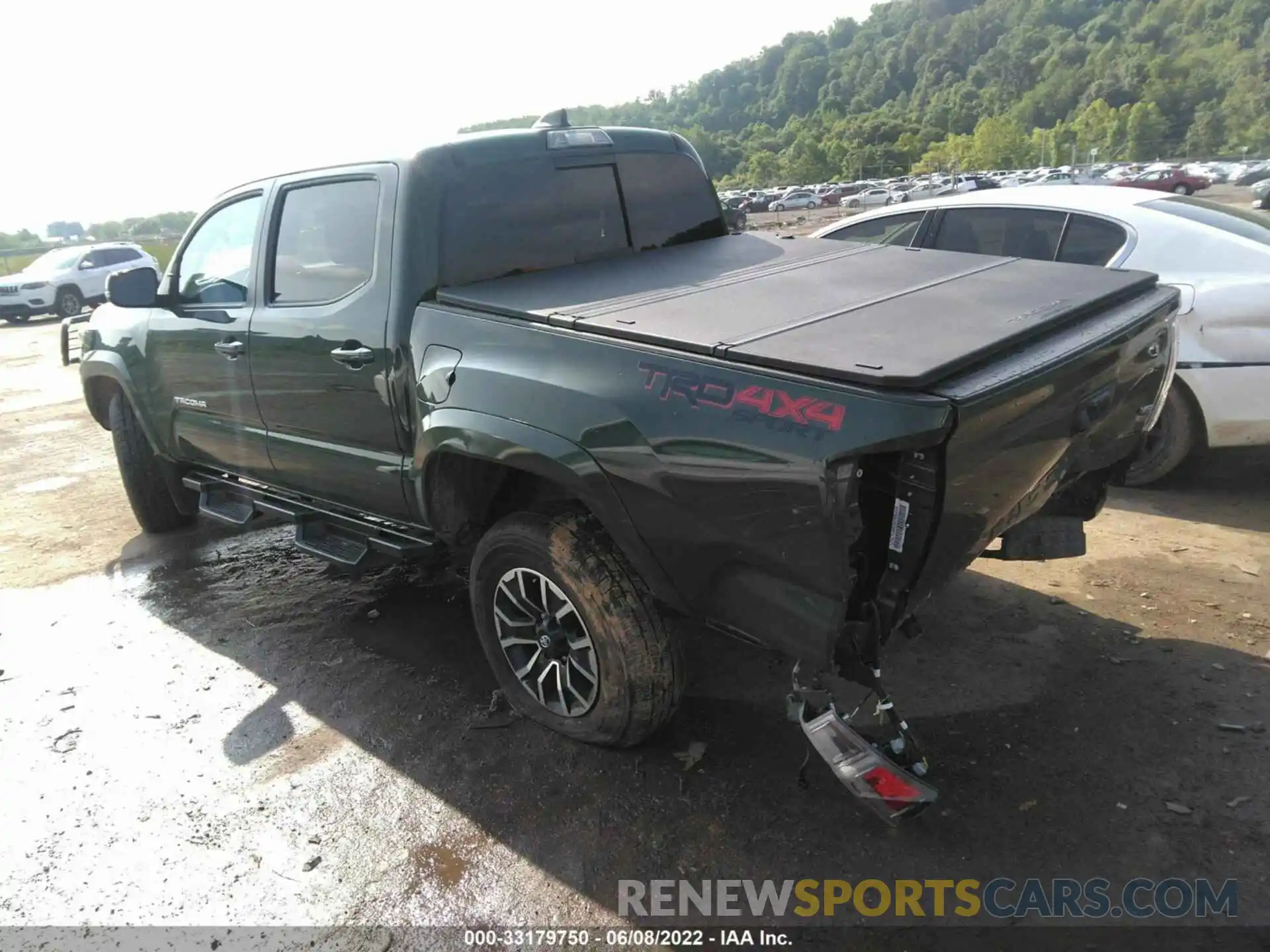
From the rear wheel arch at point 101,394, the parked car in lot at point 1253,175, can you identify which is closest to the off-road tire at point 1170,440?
the rear wheel arch at point 101,394

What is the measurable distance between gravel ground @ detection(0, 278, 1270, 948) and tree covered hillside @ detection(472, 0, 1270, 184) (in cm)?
6820

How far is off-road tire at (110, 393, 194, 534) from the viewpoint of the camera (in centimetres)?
542

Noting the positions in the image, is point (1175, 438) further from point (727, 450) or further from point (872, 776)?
point (727, 450)

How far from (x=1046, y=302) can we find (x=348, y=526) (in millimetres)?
2936

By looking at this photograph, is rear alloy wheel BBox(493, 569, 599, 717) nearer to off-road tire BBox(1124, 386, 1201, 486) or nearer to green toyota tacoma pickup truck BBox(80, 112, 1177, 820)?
green toyota tacoma pickup truck BBox(80, 112, 1177, 820)

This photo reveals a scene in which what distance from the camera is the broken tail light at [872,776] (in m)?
2.34

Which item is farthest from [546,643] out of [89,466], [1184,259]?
[89,466]

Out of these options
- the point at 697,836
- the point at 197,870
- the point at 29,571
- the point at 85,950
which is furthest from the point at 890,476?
the point at 29,571

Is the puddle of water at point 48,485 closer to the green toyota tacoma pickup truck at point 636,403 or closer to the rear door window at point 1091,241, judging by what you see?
the green toyota tacoma pickup truck at point 636,403

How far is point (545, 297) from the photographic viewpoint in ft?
10.2

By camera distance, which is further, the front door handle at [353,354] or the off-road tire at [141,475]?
the off-road tire at [141,475]

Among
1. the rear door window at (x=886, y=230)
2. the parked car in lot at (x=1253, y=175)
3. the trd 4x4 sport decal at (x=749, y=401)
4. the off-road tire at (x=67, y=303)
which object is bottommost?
the parked car in lot at (x=1253, y=175)

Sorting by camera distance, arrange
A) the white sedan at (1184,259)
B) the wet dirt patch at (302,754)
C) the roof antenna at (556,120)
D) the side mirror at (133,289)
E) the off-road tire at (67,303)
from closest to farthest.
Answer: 1. the wet dirt patch at (302,754)
2. the roof antenna at (556,120)
3. the side mirror at (133,289)
4. the white sedan at (1184,259)
5. the off-road tire at (67,303)

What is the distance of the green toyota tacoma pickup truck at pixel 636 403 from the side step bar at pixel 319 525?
0.02m
